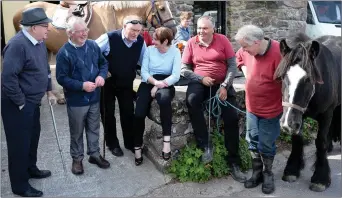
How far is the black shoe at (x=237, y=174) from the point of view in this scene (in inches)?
164

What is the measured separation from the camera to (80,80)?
3.95 m

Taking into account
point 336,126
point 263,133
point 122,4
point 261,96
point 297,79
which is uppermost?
point 122,4

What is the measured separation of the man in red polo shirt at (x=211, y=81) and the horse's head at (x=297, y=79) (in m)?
0.84

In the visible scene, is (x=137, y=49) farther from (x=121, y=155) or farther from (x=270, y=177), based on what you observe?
(x=270, y=177)

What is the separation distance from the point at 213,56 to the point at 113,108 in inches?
52.2

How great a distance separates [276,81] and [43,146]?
2997mm

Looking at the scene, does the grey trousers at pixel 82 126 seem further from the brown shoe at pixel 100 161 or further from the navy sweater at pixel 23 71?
the navy sweater at pixel 23 71

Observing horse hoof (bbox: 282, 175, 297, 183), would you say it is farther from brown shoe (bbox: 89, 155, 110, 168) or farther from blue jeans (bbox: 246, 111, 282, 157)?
brown shoe (bbox: 89, 155, 110, 168)

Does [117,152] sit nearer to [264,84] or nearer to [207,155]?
[207,155]

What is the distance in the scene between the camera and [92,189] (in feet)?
13.0

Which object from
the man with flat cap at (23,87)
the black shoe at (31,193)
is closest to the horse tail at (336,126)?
the man with flat cap at (23,87)

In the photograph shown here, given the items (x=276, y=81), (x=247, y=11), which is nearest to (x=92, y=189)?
(x=276, y=81)

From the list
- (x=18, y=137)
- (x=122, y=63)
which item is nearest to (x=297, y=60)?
(x=122, y=63)

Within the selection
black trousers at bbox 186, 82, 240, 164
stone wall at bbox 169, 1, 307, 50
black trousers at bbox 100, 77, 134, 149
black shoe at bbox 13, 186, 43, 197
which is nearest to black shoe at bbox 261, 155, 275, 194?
black trousers at bbox 186, 82, 240, 164
